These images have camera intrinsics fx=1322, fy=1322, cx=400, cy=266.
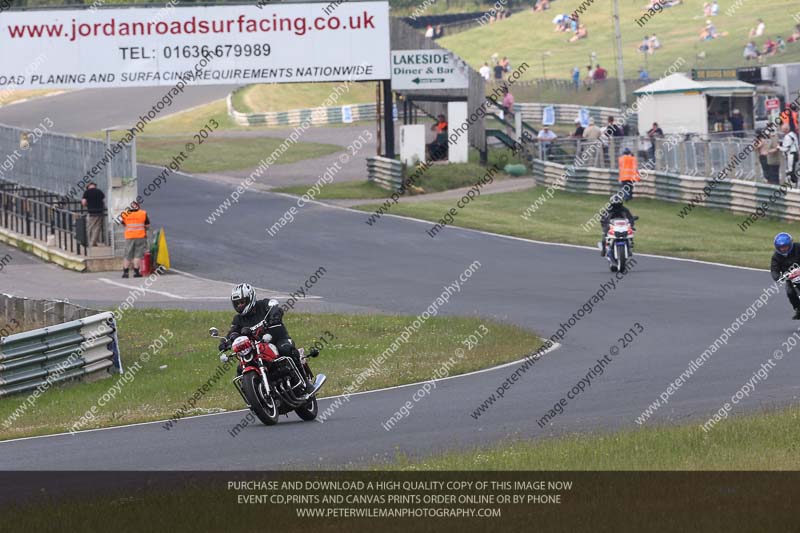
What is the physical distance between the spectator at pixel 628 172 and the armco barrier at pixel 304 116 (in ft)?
108

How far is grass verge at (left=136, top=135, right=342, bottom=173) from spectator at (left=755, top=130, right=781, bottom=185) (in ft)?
76.5

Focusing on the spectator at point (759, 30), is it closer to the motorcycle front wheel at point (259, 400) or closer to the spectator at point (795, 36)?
the spectator at point (795, 36)

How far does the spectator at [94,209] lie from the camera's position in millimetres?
30484

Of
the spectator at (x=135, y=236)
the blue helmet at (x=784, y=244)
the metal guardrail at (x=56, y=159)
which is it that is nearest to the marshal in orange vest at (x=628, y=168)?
the metal guardrail at (x=56, y=159)

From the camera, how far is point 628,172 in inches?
1475

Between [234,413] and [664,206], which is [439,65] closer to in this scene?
[664,206]

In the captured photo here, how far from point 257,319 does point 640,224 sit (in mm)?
22638

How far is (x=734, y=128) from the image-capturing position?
43844 millimetres

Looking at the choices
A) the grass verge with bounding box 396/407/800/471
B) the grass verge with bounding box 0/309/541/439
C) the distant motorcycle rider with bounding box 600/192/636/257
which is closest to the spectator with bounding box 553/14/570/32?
the distant motorcycle rider with bounding box 600/192/636/257

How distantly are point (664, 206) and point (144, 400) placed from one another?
946 inches

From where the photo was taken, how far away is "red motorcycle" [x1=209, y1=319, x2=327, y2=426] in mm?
13266

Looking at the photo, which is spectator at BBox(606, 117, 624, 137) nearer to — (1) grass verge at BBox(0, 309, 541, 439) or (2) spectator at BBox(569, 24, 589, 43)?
(1) grass verge at BBox(0, 309, 541, 439)

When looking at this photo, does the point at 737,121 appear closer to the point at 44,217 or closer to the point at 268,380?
the point at 44,217
